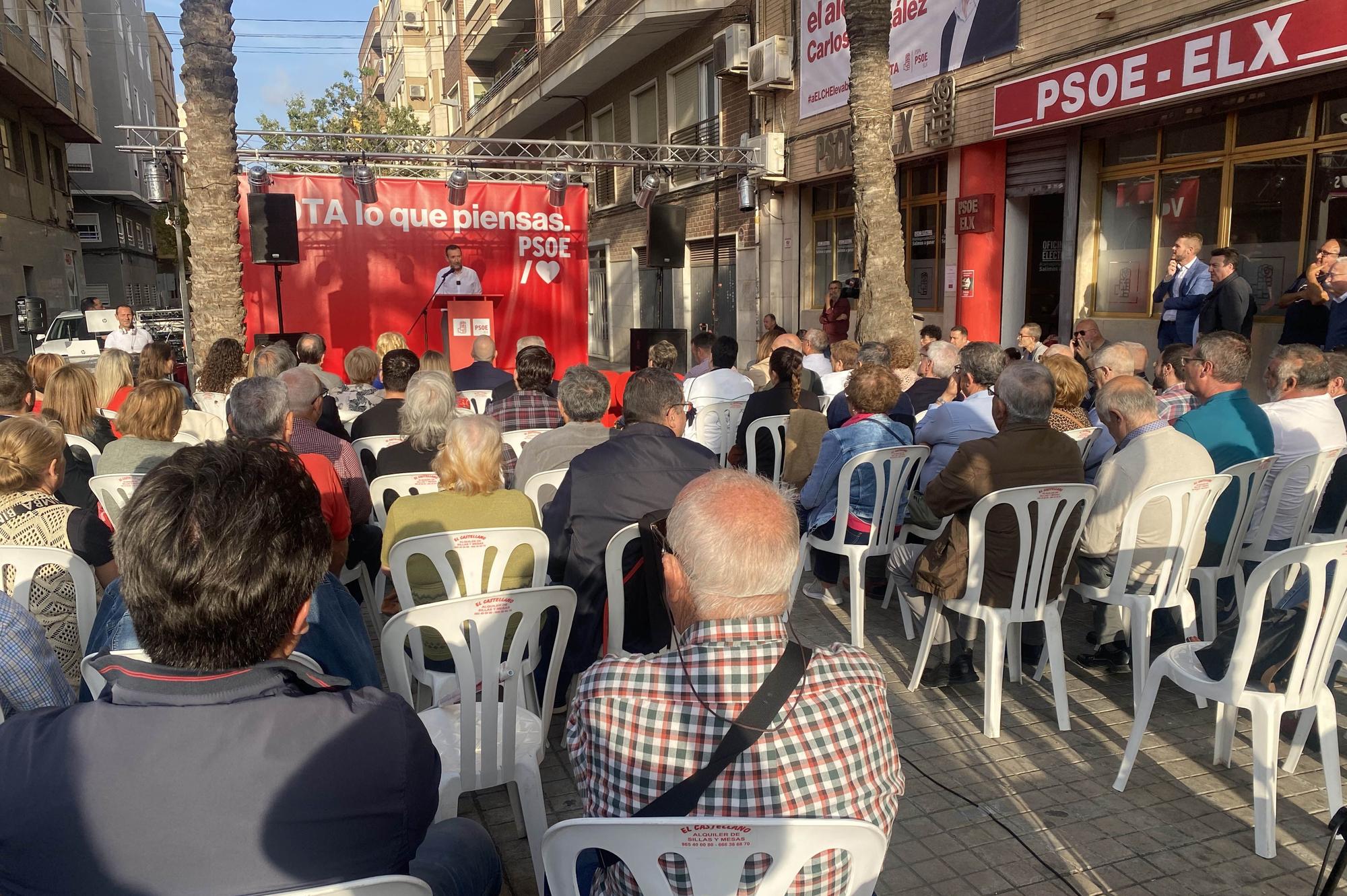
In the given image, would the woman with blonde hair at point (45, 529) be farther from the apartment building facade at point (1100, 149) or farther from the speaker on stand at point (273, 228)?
the speaker on stand at point (273, 228)

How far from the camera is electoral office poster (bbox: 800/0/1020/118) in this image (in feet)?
34.6

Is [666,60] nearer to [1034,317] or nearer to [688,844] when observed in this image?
[1034,317]

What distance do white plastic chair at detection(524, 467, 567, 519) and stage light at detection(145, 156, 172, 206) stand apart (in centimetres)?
977

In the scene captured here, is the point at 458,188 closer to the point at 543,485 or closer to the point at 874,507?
the point at 543,485

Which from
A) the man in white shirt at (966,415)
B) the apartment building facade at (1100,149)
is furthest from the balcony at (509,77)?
the man in white shirt at (966,415)

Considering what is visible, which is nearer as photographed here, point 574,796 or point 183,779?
point 183,779

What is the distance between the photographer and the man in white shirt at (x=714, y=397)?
6.86 metres

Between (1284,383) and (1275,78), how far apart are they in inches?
177

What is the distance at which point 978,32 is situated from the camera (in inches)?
423

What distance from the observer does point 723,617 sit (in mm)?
1789

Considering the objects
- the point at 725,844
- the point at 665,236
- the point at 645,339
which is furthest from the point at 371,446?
the point at 665,236

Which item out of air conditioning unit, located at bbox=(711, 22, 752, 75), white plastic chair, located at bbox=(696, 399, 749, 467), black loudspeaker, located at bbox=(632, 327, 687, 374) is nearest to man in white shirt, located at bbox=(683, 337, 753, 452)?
white plastic chair, located at bbox=(696, 399, 749, 467)

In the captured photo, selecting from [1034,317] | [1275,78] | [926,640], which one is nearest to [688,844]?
[926,640]

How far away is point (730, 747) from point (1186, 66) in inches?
349
